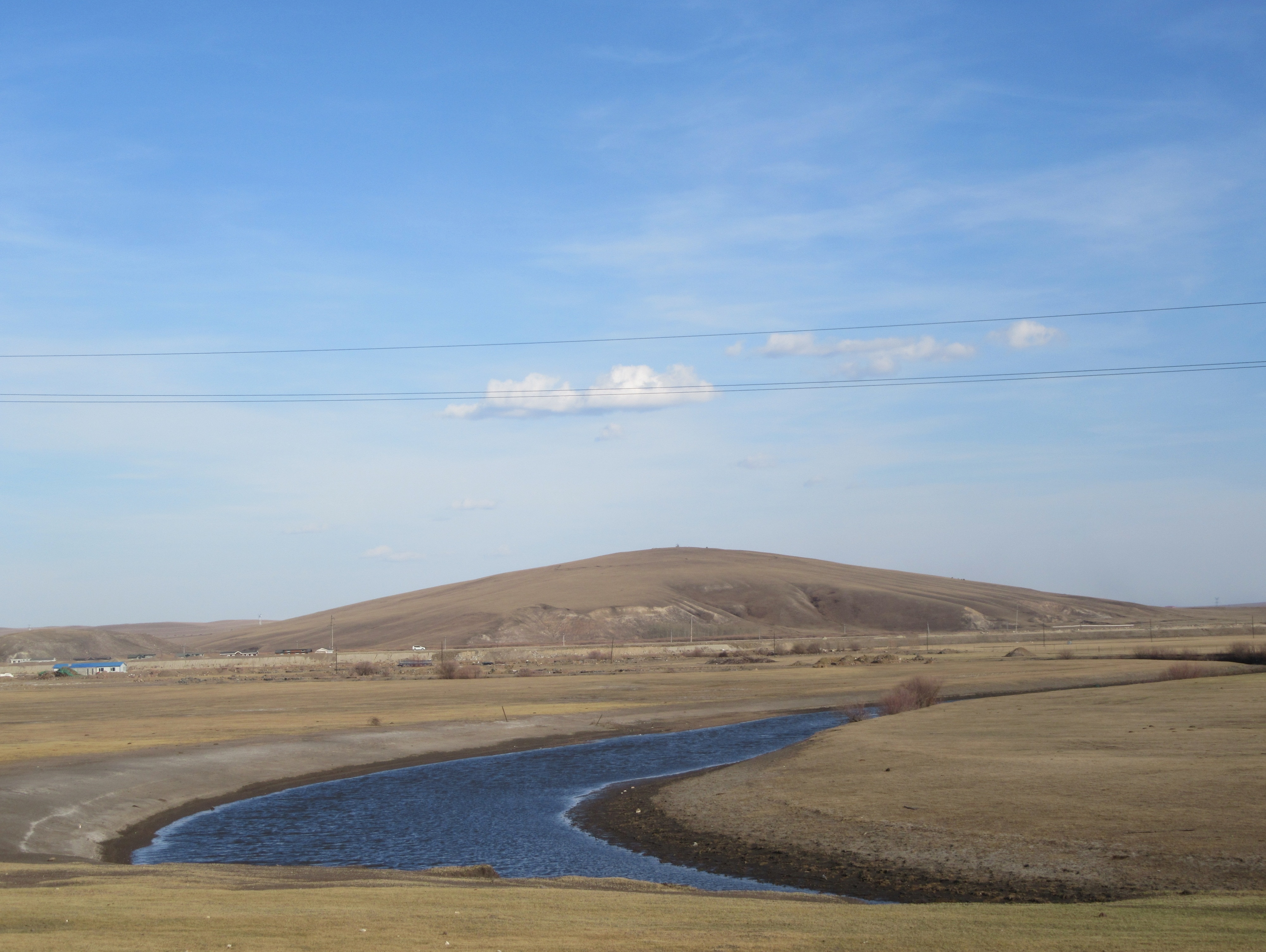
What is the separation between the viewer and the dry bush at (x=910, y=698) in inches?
2029

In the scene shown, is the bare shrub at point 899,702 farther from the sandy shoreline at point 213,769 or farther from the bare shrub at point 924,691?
the sandy shoreline at point 213,769

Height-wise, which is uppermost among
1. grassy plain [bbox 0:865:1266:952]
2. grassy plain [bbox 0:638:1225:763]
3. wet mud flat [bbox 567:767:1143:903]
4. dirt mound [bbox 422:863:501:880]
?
grassy plain [bbox 0:865:1266:952]

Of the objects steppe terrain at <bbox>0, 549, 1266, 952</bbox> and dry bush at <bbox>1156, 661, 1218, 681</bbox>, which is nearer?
steppe terrain at <bbox>0, 549, 1266, 952</bbox>

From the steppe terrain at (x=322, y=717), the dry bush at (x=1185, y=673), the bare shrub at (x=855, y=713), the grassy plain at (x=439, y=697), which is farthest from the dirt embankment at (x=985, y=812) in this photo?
the dry bush at (x=1185, y=673)

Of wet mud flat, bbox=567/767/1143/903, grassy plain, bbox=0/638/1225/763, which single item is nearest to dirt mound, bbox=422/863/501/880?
wet mud flat, bbox=567/767/1143/903

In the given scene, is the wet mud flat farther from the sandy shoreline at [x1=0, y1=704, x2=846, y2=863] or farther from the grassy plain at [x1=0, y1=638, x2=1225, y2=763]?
the grassy plain at [x1=0, y1=638, x2=1225, y2=763]

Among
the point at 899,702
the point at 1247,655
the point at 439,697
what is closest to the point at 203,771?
the point at 899,702

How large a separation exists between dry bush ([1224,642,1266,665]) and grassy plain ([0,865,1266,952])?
76.8 metres

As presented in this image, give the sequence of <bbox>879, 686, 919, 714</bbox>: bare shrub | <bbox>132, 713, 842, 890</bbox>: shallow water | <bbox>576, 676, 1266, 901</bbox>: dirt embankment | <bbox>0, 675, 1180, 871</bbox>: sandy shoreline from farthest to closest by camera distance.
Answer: <bbox>879, 686, 919, 714</bbox>: bare shrub < <bbox>0, 675, 1180, 871</bbox>: sandy shoreline < <bbox>132, 713, 842, 890</bbox>: shallow water < <bbox>576, 676, 1266, 901</bbox>: dirt embankment

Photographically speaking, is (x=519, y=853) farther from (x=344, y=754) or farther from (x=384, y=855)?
(x=344, y=754)

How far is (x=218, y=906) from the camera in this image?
14.8m

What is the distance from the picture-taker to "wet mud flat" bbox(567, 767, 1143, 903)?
1912 centimetres

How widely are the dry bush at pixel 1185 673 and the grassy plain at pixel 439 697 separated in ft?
10.5

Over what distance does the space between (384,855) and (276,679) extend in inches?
3471
